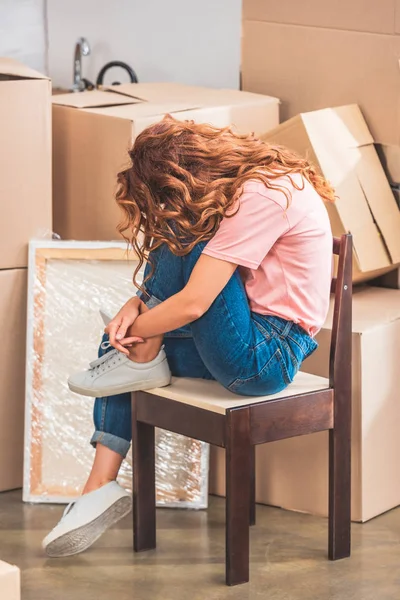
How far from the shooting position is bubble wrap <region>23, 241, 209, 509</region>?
2.83 meters

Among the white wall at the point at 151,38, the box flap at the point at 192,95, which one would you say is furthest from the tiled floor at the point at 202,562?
the white wall at the point at 151,38

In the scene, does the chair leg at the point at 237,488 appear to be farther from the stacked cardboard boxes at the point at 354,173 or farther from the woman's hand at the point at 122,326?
the stacked cardboard boxes at the point at 354,173

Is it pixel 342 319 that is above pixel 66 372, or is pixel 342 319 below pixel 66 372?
above

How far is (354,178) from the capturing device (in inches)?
113

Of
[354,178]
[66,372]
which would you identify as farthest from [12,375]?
[354,178]

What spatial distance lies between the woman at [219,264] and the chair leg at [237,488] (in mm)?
84

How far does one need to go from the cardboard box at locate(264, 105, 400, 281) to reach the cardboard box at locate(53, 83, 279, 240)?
0.63ft

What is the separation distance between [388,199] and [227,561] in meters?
1.13

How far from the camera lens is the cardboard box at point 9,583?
1.65 metres

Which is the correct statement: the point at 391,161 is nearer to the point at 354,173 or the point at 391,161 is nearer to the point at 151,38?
the point at 354,173

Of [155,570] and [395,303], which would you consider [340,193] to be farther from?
[155,570]

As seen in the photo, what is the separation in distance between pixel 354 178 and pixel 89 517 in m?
1.14

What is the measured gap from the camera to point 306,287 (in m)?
2.31

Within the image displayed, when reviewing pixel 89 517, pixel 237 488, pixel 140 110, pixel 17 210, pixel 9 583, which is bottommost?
pixel 89 517
